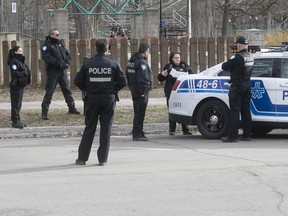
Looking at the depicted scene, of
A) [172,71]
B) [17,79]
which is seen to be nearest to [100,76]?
[172,71]

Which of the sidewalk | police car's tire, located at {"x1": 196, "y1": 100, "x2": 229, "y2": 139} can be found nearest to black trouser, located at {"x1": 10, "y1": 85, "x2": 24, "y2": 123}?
the sidewalk

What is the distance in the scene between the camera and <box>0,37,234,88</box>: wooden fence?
20.0 metres

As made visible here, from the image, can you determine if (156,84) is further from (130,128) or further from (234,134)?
(234,134)

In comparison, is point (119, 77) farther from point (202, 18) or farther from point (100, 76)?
point (202, 18)

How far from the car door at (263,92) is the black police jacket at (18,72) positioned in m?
4.71

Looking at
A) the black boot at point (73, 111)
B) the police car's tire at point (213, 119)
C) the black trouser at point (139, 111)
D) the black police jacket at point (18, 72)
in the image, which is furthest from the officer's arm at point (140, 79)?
the black boot at point (73, 111)

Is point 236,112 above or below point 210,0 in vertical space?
below

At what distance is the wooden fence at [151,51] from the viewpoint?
20.0 m

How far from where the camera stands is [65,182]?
858 cm

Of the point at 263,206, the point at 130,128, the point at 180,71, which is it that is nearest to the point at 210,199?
the point at 263,206

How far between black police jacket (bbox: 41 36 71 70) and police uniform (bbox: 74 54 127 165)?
5034mm

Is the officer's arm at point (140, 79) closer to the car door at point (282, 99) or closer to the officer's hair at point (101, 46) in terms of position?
the car door at point (282, 99)

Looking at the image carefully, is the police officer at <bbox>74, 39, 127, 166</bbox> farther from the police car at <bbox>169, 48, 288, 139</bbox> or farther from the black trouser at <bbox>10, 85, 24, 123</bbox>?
the black trouser at <bbox>10, 85, 24, 123</bbox>

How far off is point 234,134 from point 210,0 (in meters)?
11.4
